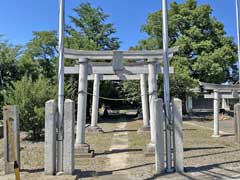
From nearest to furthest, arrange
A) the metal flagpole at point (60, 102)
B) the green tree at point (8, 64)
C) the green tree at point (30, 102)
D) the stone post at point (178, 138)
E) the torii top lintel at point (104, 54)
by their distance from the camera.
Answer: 1. the metal flagpole at point (60, 102)
2. the stone post at point (178, 138)
3. the torii top lintel at point (104, 54)
4. the green tree at point (30, 102)
5. the green tree at point (8, 64)

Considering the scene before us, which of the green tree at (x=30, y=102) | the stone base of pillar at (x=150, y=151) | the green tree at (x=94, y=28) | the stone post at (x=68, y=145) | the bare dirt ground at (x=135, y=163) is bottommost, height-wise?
the bare dirt ground at (x=135, y=163)

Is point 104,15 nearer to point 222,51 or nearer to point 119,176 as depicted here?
point 222,51

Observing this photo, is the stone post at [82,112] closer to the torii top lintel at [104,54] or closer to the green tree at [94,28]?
the torii top lintel at [104,54]

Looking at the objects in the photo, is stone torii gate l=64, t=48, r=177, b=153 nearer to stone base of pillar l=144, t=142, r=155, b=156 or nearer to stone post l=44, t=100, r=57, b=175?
stone base of pillar l=144, t=142, r=155, b=156

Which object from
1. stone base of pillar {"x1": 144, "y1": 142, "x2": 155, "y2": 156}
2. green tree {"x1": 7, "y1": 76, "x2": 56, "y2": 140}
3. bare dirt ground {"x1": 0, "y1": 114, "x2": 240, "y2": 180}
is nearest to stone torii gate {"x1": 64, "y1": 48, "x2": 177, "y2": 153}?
stone base of pillar {"x1": 144, "y1": 142, "x2": 155, "y2": 156}

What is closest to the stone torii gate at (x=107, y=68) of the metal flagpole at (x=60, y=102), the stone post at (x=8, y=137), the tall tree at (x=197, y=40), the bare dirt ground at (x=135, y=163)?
the bare dirt ground at (x=135, y=163)

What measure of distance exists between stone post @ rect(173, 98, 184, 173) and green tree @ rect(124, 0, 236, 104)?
2101cm

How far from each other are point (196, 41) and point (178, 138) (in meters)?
24.9

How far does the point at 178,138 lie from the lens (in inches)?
305

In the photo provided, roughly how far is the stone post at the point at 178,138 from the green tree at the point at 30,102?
24.8 ft

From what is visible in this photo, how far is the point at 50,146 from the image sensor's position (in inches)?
293

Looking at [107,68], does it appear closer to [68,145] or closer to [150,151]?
[150,151]

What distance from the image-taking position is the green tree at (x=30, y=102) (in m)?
13.9

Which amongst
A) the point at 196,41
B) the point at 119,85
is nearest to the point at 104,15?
the point at 119,85
